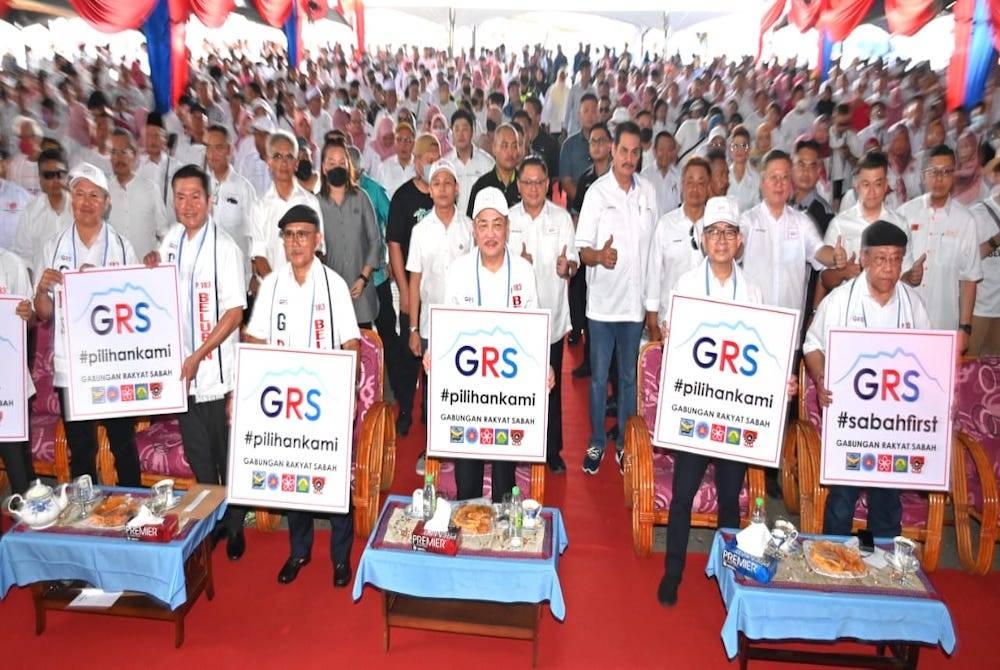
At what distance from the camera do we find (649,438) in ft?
13.5

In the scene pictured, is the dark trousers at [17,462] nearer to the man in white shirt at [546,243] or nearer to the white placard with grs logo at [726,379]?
the man in white shirt at [546,243]

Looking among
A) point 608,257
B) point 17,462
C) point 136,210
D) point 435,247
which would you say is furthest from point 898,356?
point 136,210

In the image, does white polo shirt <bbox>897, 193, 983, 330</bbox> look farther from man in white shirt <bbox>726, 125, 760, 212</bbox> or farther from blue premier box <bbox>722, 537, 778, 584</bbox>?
blue premier box <bbox>722, 537, 778, 584</bbox>

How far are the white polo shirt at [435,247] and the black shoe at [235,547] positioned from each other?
157 cm

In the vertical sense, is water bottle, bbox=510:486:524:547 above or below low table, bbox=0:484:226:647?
above

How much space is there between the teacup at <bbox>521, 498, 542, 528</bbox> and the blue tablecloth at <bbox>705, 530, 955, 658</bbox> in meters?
0.90

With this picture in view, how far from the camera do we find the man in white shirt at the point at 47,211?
5402 mm

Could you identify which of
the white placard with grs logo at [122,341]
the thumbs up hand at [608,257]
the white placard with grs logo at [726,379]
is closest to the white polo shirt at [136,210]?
the white placard with grs logo at [122,341]

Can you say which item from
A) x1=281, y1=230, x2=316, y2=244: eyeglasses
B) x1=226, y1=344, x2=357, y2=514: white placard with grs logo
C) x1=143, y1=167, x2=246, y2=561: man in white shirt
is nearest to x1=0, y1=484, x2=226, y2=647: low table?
x1=226, y1=344, x2=357, y2=514: white placard with grs logo

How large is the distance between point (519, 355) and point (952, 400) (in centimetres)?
199

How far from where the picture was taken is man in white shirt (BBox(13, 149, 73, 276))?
5.40 m

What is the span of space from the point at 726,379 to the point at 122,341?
2902 mm

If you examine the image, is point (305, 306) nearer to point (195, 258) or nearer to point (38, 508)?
point (195, 258)

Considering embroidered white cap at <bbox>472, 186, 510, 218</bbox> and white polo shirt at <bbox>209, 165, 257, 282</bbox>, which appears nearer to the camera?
embroidered white cap at <bbox>472, 186, 510, 218</bbox>
